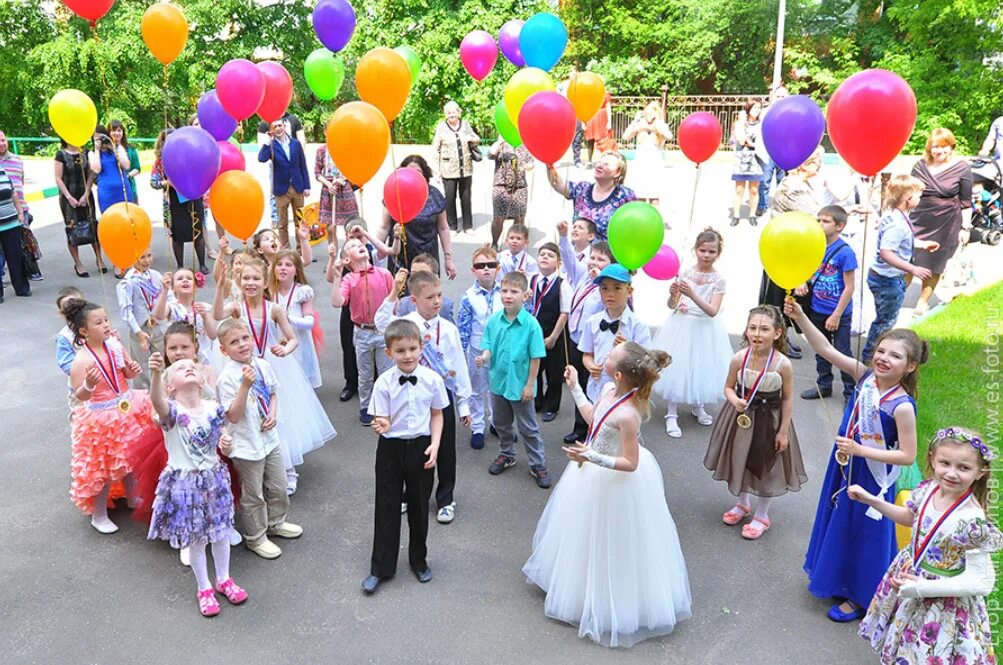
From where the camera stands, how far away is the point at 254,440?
4555 millimetres

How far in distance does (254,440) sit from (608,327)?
244cm

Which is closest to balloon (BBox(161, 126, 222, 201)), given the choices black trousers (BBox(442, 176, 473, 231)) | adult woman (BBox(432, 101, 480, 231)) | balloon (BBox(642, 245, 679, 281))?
balloon (BBox(642, 245, 679, 281))

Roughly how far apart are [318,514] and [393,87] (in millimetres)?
3367

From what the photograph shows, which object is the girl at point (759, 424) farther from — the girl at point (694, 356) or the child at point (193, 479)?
the child at point (193, 479)

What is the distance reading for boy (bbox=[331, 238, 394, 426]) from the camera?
6.36 meters

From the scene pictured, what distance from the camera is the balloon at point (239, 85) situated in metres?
6.73

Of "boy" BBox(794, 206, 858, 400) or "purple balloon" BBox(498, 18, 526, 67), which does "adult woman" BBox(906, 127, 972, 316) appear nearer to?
"boy" BBox(794, 206, 858, 400)

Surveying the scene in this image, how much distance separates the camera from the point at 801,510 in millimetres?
5270

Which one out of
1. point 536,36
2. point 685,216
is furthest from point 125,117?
point 536,36

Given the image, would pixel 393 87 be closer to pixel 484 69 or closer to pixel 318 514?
pixel 484 69

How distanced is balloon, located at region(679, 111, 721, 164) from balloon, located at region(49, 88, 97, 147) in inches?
209

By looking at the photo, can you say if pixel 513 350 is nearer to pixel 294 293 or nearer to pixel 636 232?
pixel 636 232

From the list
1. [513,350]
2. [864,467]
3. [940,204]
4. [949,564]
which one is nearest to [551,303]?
[513,350]

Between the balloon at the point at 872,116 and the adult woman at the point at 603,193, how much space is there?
2557mm
